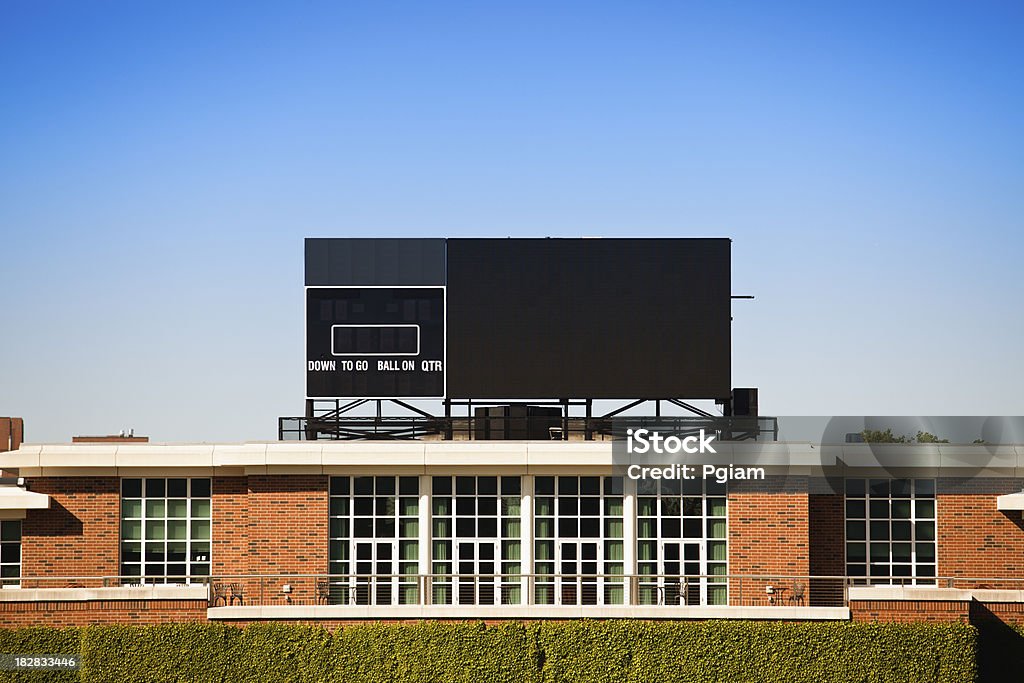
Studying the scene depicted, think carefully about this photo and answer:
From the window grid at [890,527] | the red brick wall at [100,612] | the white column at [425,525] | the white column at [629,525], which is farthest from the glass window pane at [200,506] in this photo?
the window grid at [890,527]

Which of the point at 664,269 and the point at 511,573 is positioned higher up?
the point at 664,269

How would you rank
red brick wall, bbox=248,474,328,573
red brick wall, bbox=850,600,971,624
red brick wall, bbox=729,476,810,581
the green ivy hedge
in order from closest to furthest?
the green ivy hedge, red brick wall, bbox=850,600,971,624, red brick wall, bbox=729,476,810,581, red brick wall, bbox=248,474,328,573

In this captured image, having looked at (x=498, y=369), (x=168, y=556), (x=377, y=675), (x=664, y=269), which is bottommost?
(x=377, y=675)

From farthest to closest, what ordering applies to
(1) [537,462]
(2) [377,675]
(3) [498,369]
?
(3) [498,369]
(1) [537,462]
(2) [377,675]

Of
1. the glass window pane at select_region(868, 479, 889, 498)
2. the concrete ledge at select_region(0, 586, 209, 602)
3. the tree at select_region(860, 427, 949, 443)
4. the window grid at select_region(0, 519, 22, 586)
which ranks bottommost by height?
the concrete ledge at select_region(0, 586, 209, 602)

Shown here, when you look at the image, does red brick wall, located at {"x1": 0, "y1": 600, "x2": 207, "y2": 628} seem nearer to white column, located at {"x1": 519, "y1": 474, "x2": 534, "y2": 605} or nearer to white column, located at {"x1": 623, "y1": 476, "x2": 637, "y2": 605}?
white column, located at {"x1": 519, "y1": 474, "x2": 534, "y2": 605}

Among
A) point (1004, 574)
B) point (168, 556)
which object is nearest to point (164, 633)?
point (168, 556)

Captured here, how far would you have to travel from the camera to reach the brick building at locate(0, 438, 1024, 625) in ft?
108

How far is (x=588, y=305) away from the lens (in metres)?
35.7

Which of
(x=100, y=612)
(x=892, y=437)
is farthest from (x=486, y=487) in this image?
(x=892, y=437)

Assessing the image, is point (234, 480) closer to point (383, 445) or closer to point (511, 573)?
point (383, 445)

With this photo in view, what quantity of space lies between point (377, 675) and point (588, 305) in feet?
37.1

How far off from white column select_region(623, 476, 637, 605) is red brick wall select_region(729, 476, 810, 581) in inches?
93.9

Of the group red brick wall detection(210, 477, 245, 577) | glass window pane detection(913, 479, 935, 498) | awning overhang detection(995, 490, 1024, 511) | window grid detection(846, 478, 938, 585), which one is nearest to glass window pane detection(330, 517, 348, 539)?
red brick wall detection(210, 477, 245, 577)
